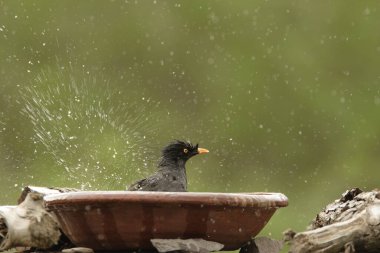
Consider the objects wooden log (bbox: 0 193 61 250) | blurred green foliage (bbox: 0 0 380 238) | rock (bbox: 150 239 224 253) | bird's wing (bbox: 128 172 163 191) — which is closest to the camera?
rock (bbox: 150 239 224 253)

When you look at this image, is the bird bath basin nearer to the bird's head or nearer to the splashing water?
the bird's head

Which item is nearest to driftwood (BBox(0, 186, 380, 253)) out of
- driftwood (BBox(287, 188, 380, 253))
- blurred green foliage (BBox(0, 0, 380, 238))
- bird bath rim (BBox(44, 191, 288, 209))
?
driftwood (BBox(287, 188, 380, 253))

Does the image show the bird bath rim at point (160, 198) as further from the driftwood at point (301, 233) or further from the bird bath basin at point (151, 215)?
the driftwood at point (301, 233)

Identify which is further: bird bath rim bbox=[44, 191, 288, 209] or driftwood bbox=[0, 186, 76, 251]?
driftwood bbox=[0, 186, 76, 251]

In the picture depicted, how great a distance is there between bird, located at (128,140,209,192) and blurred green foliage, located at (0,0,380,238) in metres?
3.50

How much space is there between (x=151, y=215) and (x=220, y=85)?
6.60m

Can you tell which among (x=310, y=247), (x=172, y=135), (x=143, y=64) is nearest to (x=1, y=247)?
(x=310, y=247)

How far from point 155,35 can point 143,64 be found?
361 millimetres

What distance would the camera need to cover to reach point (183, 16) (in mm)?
10656

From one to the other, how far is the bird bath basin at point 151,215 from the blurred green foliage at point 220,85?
504cm

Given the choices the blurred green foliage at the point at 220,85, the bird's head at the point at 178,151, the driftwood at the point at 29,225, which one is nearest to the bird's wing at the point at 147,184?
the bird's head at the point at 178,151

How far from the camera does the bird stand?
16.2ft

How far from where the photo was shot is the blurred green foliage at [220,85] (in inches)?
373

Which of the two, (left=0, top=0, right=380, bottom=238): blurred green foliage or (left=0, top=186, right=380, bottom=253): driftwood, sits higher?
(left=0, top=0, right=380, bottom=238): blurred green foliage
